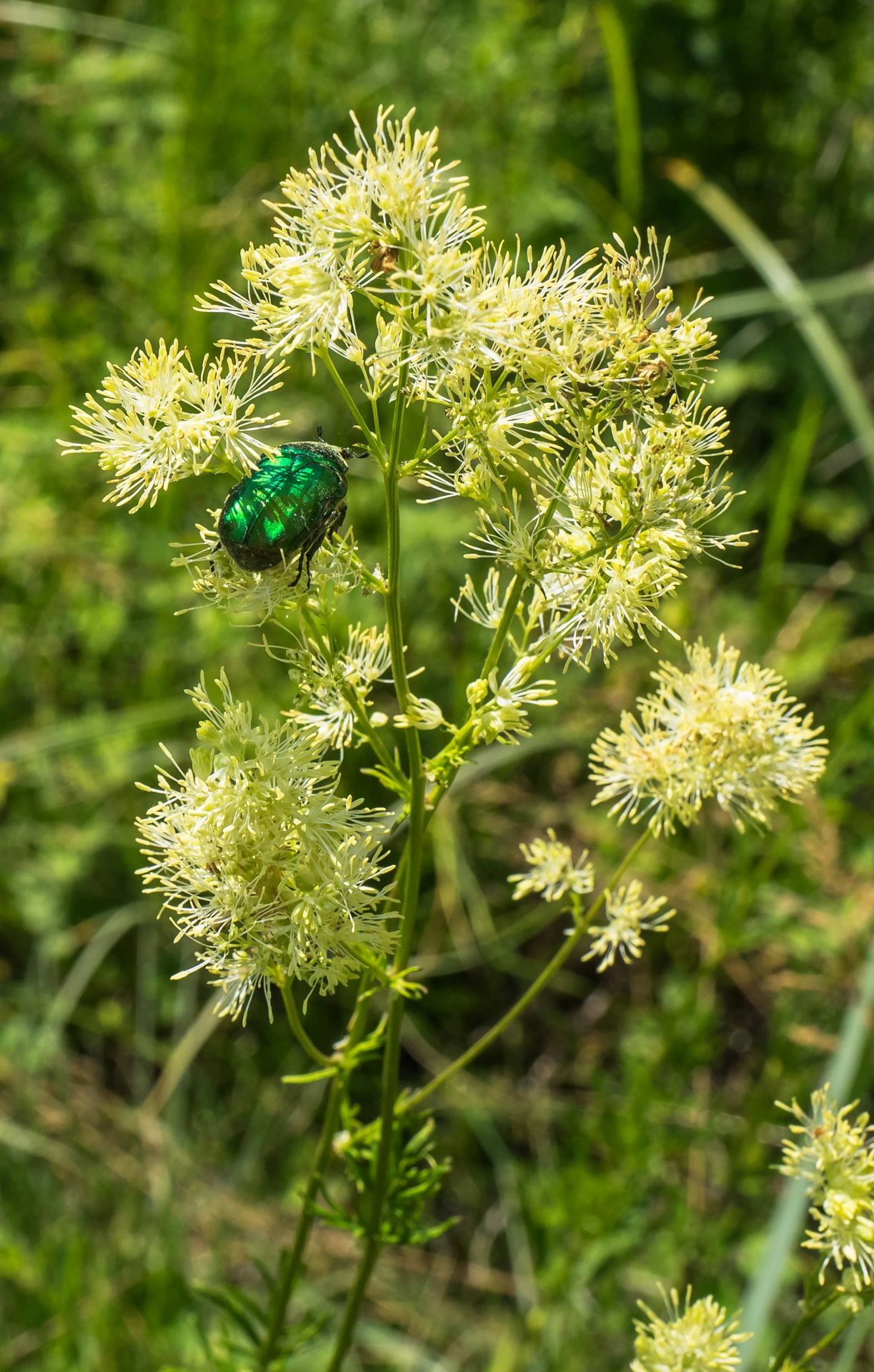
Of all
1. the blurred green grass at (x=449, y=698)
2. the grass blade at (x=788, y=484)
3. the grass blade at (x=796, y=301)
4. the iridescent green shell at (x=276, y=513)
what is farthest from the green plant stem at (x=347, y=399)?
the grass blade at (x=788, y=484)

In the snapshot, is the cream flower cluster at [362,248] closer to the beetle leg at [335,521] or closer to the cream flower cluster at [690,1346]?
the beetle leg at [335,521]

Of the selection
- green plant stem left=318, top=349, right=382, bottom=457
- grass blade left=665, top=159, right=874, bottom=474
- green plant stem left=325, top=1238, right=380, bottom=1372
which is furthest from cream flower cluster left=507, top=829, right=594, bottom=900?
grass blade left=665, top=159, right=874, bottom=474

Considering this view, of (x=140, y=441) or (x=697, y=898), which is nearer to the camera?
(x=140, y=441)

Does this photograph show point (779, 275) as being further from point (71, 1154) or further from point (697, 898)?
point (71, 1154)

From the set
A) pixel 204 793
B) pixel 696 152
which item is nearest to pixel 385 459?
pixel 204 793

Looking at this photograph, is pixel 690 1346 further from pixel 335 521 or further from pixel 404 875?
pixel 335 521

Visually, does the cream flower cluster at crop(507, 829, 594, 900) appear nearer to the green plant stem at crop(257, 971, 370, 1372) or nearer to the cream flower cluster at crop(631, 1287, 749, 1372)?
the green plant stem at crop(257, 971, 370, 1372)
